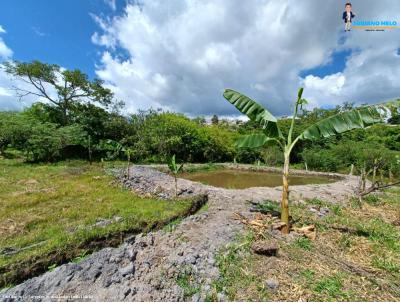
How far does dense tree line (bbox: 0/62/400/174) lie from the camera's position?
698 inches

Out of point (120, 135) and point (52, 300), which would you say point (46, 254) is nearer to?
point (52, 300)

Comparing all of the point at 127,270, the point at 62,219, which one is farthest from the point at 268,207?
the point at 62,219

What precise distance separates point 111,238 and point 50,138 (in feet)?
47.3

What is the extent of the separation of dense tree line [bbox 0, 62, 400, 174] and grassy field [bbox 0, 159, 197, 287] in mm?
9621

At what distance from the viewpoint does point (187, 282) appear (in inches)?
122

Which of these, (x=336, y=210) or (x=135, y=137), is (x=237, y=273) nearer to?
(x=336, y=210)

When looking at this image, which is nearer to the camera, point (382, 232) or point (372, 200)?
point (382, 232)

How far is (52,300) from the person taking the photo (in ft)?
8.81

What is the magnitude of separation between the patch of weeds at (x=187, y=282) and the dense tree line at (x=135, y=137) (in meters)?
14.9

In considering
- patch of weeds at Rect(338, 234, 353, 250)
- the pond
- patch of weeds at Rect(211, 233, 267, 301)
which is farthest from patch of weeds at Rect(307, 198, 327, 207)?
the pond

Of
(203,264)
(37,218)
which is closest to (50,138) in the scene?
(37,218)

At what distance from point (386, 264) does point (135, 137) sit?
20.9 metres

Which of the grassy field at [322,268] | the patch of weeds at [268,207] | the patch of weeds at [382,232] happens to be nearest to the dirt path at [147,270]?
the grassy field at [322,268]

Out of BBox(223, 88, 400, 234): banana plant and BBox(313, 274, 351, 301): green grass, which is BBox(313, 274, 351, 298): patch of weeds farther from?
BBox(223, 88, 400, 234): banana plant
